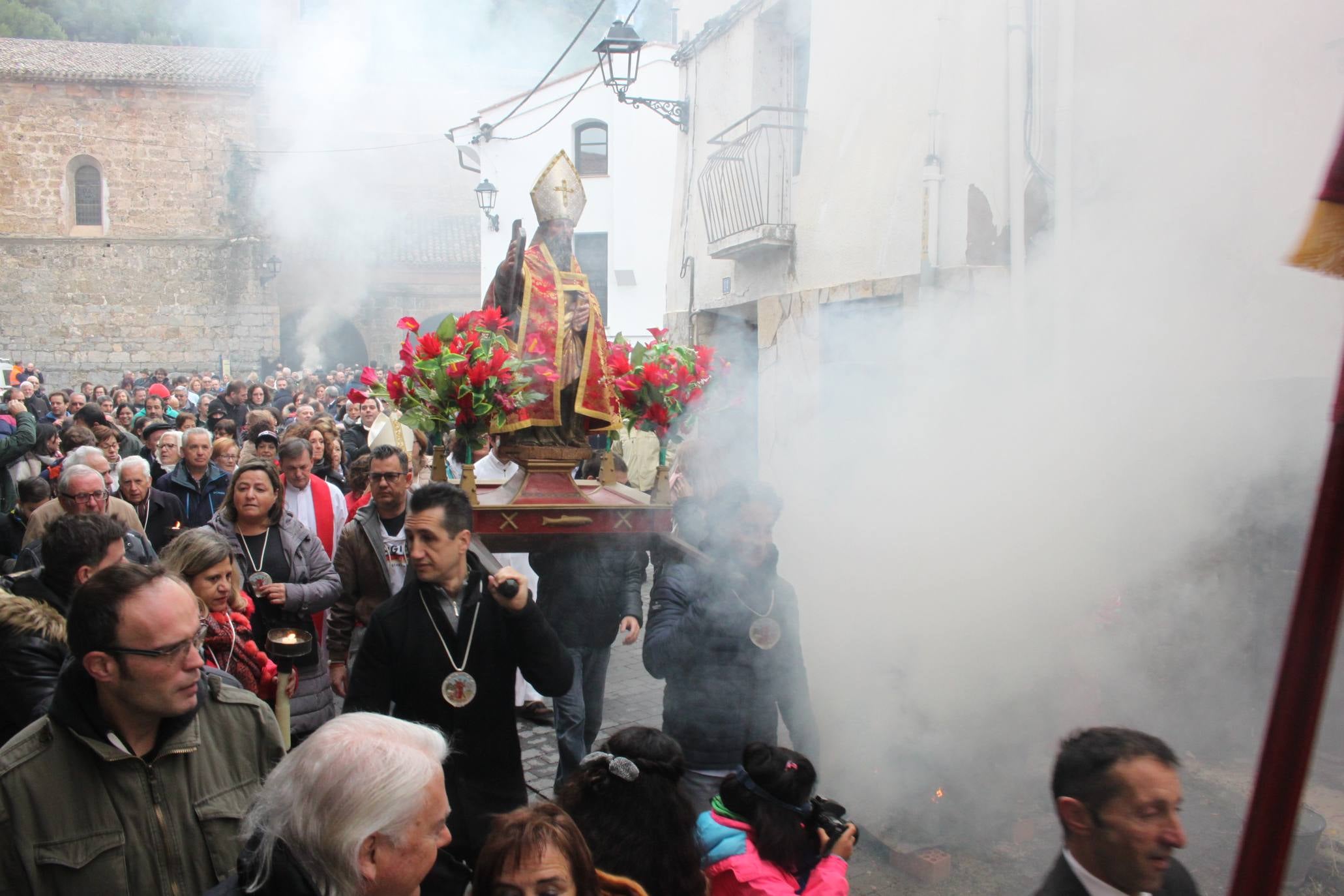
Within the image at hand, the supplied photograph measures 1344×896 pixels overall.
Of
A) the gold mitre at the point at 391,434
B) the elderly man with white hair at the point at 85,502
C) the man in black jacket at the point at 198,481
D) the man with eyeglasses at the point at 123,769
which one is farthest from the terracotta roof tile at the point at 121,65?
the man with eyeglasses at the point at 123,769

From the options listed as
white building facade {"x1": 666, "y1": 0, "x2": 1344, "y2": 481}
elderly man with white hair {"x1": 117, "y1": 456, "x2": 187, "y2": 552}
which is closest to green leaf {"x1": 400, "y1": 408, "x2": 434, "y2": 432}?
elderly man with white hair {"x1": 117, "y1": 456, "x2": 187, "y2": 552}

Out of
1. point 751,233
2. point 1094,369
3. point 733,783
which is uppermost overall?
point 751,233

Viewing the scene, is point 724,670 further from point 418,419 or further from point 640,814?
point 418,419

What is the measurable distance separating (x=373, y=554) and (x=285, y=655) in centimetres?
88

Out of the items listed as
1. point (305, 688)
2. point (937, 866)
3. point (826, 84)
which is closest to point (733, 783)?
point (937, 866)

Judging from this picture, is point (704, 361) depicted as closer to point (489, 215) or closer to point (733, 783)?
point (733, 783)

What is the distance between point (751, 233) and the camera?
8.23 metres

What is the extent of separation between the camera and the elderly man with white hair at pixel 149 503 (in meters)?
5.21

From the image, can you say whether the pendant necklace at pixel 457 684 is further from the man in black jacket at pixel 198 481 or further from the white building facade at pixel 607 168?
the white building facade at pixel 607 168

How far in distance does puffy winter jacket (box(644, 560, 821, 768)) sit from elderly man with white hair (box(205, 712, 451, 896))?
1.51 m

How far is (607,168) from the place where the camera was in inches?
707

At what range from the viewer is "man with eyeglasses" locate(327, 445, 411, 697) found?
14.3 ft

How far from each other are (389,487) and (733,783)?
253 centimetres

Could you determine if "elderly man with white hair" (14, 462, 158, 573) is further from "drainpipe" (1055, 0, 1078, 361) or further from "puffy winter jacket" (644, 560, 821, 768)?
"drainpipe" (1055, 0, 1078, 361)
